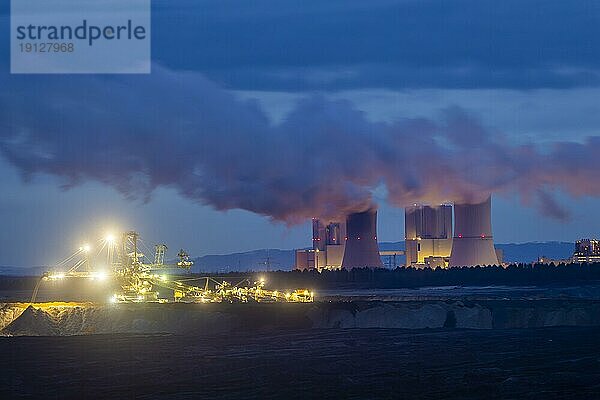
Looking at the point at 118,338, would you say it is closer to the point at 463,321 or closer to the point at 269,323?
the point at 269,323

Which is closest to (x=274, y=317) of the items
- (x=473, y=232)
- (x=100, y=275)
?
(x=100, y=275)

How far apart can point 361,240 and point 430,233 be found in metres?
24.1

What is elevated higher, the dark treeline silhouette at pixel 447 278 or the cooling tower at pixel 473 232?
the cooling tower at pixel 473 232

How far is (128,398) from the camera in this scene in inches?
1909

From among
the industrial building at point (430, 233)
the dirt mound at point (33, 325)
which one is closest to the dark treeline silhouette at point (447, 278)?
the industrial building at point (430, 233)

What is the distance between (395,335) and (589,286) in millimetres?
74476

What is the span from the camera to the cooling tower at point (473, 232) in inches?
5684

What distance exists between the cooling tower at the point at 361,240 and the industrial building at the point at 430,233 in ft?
55.3

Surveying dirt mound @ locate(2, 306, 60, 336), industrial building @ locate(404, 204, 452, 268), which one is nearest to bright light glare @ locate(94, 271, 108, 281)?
dirt mound @ locate(2, 306, 60, 336)

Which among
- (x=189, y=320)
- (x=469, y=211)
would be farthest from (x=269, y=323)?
(x=469, y=211)

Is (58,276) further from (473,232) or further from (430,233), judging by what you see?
(430,233)

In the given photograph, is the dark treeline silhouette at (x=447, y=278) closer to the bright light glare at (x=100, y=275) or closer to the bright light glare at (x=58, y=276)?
the bright light glare at (x=100, y=275)

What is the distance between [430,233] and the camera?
177m

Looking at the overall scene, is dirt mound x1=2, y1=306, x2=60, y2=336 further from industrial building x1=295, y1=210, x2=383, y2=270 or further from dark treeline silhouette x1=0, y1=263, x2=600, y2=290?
dark treeline silhouette x1=0, y1=263, x2=600, y2=290
